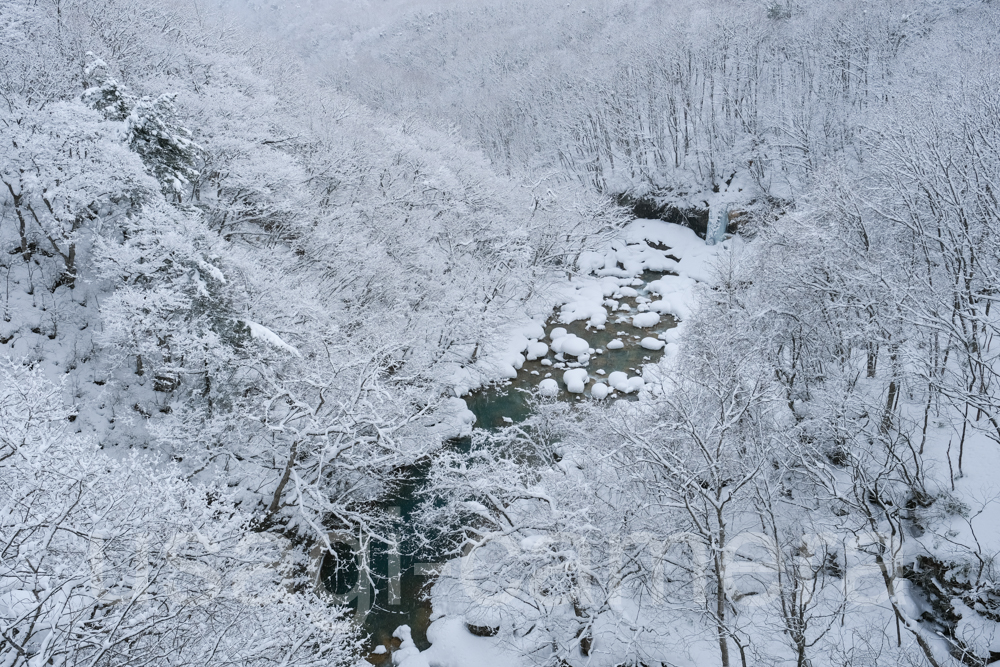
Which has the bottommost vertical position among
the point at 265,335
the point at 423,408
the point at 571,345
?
the point at 571,345

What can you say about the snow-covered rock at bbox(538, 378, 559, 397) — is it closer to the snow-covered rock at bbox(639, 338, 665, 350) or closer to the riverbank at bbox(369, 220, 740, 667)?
the riverbank at bbox(369, 220, 740, 667)

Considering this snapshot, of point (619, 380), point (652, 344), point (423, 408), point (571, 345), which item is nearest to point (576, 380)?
point (619, 380)

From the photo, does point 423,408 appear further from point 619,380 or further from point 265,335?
point 619,380

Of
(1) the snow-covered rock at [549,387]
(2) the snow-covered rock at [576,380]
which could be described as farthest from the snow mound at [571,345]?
(1) the snow-covered rock at [549,387]

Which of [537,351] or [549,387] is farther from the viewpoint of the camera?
[537,351]

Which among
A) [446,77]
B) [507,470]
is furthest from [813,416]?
[446,77]

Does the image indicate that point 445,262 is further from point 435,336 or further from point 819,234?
point 819,234

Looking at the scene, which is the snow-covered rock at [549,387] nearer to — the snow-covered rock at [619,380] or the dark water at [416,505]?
the dark water at [416,505]
